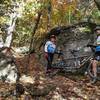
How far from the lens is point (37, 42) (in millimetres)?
23578

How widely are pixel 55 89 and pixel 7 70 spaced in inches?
96.6

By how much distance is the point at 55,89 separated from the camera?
1083 centimetres

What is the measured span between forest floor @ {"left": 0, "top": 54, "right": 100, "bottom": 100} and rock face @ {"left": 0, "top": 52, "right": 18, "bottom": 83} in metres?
0.44

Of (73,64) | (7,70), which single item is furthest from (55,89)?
(73,64)

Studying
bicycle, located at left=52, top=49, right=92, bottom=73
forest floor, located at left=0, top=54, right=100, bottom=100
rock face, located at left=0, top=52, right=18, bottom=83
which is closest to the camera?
forest floor, located at left=0, top=54, right=100, bottom=100

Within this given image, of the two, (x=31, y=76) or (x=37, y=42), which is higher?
(x=37, y=42)

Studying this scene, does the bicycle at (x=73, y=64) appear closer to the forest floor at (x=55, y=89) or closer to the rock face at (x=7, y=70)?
the forest floor at (x=55, y=89)

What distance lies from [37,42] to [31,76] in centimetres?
1019

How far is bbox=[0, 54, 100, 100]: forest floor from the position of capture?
380 inches

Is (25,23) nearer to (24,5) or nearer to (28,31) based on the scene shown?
(28,31)

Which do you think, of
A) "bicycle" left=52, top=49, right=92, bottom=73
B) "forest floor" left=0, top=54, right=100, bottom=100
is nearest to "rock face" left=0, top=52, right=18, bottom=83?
"forest floor" left=0, top=54, right=100, bottom=100

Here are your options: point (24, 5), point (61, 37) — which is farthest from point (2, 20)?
point (61, 37)

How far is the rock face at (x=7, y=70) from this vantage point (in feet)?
38.6

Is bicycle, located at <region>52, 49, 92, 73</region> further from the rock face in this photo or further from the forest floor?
the rock face
